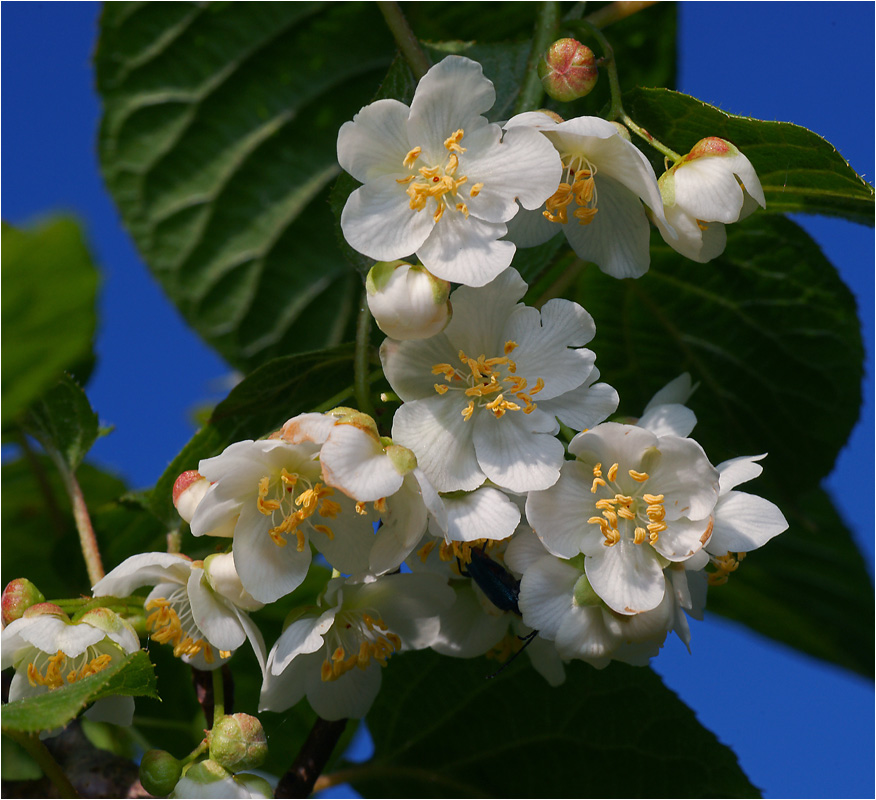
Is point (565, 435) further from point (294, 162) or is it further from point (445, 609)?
point (294, 162)

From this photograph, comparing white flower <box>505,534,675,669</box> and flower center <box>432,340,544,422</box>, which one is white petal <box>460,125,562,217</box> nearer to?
flower center <box>432,340,544,422</box>

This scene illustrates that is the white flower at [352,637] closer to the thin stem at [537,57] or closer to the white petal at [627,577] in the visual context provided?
the white petal at [627,577]

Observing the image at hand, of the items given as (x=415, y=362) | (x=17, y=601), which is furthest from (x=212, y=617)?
(x=415, y=362)

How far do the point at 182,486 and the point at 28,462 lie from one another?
2.22 feet

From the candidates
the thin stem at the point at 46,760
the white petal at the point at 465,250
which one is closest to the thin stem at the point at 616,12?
the white petal at the point at 465,250

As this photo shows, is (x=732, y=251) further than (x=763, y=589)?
No

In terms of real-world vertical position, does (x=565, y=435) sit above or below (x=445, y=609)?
above

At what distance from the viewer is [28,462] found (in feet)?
5.11

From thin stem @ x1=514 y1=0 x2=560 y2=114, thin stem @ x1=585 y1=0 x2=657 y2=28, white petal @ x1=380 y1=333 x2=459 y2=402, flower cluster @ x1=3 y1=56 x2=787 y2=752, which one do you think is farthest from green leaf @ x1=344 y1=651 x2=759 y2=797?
thin stem @ x1=585 y1=0 x2=657 y2=28

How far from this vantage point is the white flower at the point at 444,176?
3.07 ft

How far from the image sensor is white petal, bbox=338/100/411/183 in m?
0.95

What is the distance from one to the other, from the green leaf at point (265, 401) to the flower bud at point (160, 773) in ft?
1.08

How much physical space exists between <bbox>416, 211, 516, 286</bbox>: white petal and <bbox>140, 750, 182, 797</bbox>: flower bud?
0.58 m

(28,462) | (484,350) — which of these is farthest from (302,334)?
(484,350)
